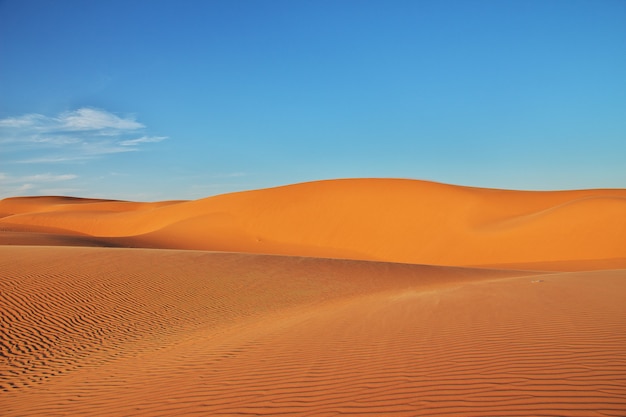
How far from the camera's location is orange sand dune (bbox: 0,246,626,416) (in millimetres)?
4820

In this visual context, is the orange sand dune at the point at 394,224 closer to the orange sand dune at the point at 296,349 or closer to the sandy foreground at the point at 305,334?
the sandy foreground at the point at 305,334

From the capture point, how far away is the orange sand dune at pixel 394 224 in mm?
30875

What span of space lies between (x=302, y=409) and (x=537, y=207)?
4910cm

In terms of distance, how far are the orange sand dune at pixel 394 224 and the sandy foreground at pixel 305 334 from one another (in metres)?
0.67

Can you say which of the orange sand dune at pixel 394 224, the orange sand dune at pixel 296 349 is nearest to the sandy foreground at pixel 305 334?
the orange sand dune at pixel 296 349

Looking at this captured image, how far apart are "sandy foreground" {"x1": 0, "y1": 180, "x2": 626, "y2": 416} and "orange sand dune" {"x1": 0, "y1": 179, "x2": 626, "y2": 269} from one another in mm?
670

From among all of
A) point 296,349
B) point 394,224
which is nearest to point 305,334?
point 296,349

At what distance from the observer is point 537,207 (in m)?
47.9

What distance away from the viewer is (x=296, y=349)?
745 cm

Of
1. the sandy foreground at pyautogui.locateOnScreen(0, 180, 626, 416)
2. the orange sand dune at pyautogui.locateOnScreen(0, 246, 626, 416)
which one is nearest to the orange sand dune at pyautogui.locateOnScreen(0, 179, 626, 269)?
the sandy foreground at pyautogui.locateOnScreen(0, 180, 626, 416)

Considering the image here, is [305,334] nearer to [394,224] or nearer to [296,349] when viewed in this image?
[296,349]

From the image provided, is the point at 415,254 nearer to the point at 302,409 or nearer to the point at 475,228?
the point at 475,228

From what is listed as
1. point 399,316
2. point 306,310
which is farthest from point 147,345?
point 399,316

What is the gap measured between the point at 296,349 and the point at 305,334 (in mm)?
1280
